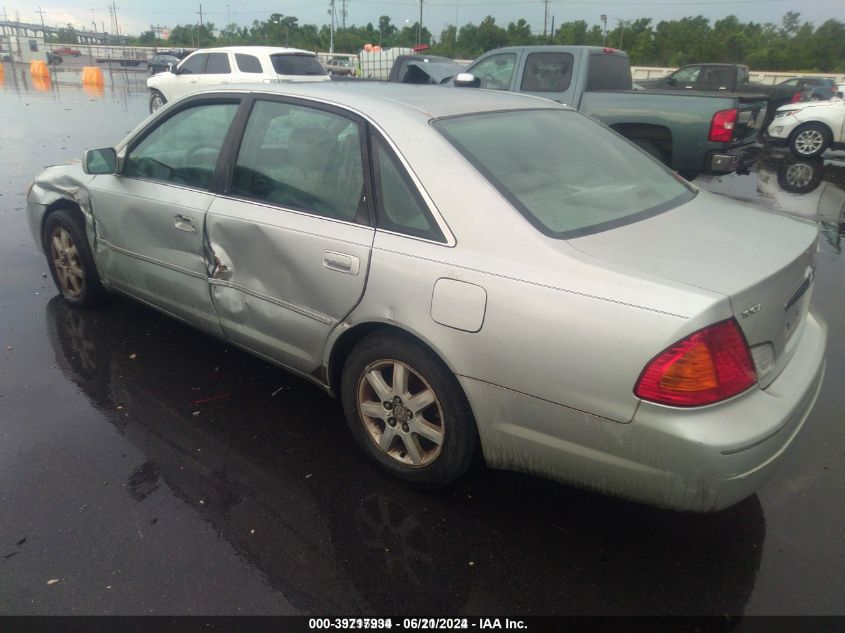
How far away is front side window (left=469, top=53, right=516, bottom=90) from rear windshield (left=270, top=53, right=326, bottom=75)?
21.2 feet

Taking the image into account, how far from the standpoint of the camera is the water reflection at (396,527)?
7.45 feet

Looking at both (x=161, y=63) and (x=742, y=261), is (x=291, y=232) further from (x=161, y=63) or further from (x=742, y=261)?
(x=161, y=63)

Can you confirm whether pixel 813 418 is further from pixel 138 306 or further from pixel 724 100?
pixel 724 100

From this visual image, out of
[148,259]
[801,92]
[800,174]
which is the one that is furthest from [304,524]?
[801,92]

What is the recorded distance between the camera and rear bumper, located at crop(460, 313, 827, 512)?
2014mm

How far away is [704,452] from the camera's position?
199 centimetres

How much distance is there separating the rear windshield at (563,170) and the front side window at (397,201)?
0.84 feet

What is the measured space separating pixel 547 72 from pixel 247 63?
27.7 feet

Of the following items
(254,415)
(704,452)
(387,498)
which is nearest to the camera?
(704,452)

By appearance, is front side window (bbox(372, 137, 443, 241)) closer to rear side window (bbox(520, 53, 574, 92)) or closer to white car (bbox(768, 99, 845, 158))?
rear side window (bbox(520, 53, 574, 92))

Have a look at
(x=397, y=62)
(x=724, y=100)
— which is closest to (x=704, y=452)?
(x=724, y=100)

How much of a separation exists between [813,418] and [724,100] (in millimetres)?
4920

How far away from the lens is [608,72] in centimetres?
890

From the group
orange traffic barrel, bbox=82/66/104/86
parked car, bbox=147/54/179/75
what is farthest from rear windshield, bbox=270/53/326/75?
parked car, bbox=147/54/179/75
